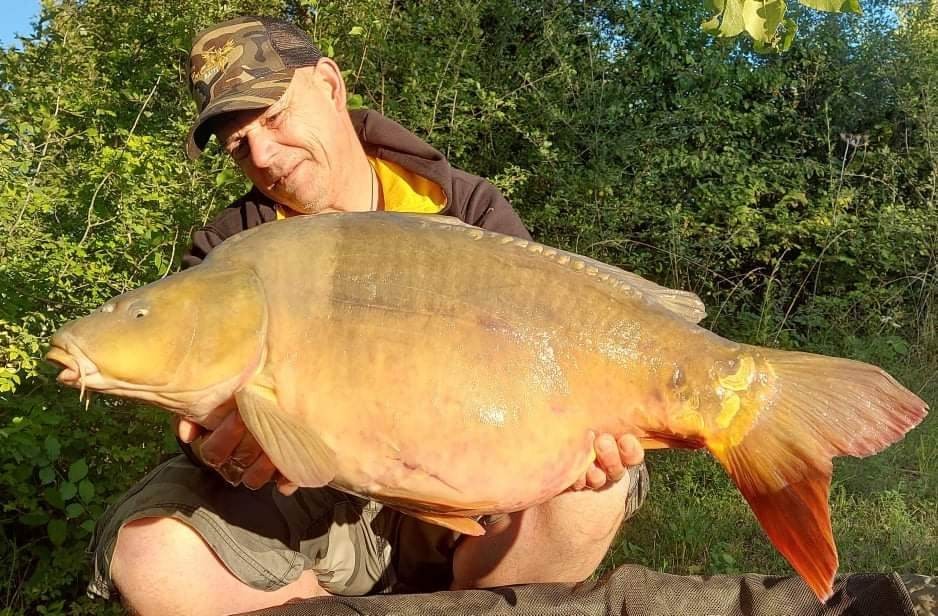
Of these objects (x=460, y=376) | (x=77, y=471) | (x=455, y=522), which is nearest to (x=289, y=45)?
(x=460, y=376)

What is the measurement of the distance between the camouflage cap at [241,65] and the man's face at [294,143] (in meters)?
0.04

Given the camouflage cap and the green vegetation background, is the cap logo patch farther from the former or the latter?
the green vegetation background

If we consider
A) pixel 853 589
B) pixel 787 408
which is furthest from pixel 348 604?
pixel 853 589

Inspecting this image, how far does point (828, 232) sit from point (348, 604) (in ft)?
12.9

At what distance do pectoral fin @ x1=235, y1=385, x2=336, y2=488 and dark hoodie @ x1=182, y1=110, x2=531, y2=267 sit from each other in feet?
2.45

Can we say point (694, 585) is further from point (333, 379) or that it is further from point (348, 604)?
point (333, 379)

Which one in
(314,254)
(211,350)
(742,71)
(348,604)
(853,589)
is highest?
(742,71)

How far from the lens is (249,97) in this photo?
1734 mm

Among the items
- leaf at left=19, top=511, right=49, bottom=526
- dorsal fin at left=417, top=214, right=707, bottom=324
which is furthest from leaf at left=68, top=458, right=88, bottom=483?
dorsal fin at left=417, top=214, right=707, bottom=324

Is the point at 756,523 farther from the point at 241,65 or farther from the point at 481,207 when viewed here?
the point at 241,65

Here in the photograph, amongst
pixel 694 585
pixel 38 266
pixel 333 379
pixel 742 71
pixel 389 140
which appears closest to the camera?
pixel 333 379

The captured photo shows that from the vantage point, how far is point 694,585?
165cm

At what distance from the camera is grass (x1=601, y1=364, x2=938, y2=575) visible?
2408mm

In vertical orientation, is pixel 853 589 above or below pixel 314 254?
below
